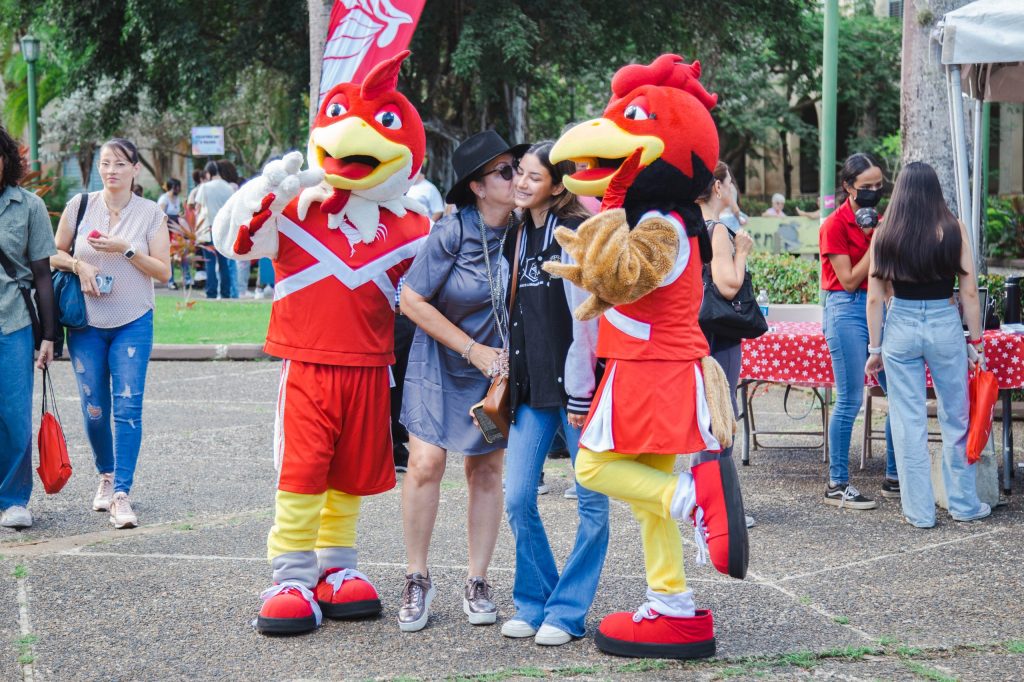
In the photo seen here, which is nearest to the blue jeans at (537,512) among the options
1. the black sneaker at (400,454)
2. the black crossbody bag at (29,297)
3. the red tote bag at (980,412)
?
the black sneaker at (400,454)

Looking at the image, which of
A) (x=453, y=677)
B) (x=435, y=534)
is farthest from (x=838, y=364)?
(x=453, y=677)

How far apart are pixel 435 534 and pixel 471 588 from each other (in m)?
1.40

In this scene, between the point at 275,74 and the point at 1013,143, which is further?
the point at 1013,143

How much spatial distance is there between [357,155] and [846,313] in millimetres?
3186

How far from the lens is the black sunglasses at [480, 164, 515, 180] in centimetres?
461

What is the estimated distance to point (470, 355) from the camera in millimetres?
4539

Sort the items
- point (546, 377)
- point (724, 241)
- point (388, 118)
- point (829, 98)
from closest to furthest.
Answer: point (546, 377) < point (388, 118) < point (724, 241) < point (829, 98)

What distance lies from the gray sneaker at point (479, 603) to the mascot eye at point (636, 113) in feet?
5.86

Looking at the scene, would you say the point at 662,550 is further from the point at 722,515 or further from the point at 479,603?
the point at 479,603

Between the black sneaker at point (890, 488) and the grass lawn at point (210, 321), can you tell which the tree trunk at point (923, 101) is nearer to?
the black sneaker at point (890, 488)

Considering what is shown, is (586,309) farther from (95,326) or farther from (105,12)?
(105,12)

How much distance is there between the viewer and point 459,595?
16.6 feet

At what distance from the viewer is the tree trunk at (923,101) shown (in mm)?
10172

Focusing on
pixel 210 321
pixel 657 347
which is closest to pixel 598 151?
pixel 657 347
